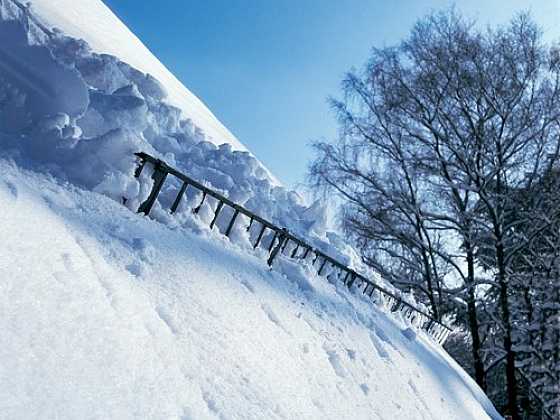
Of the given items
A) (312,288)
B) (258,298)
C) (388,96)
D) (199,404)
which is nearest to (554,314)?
(388,96)

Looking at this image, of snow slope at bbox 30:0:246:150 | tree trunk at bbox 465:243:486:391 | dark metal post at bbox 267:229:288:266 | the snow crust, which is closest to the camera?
the snow crust

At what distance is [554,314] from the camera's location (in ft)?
41.7

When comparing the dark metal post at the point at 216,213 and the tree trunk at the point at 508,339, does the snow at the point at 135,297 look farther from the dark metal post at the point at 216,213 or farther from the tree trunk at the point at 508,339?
the tree trunk at the point at 508,339

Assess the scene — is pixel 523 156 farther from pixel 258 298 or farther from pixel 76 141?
pixel 76 141

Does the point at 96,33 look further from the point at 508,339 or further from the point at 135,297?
the point at 508,339

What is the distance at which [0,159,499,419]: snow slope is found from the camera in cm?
162

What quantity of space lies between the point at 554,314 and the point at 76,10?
1469cm

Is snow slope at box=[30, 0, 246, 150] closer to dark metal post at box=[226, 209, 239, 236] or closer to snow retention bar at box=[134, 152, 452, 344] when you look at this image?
snow retention bar at box=[134, 152, 452, 344]

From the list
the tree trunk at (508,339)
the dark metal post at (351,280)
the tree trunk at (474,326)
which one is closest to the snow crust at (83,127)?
the dark metal post at (351,280)

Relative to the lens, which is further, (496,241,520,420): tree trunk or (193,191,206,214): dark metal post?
(496,241,520,420): tree trunk

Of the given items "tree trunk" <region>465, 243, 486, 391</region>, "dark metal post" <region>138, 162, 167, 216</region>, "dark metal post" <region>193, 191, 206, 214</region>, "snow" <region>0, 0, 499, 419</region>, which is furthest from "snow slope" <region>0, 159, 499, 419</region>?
"tree trunk" <region>465, 243, 486, 391</region>

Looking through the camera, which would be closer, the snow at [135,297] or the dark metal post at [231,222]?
the snow at [135,297]

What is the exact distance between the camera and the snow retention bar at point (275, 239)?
10.8ft

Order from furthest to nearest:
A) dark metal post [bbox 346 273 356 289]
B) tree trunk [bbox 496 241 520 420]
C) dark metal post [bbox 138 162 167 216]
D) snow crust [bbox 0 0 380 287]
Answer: tree trunk [bbox 496 241 520 420] → dark metal post [bbox 346 273 356 289] → dark metal post [bbox 138 162 167 216] → snow crust [bbox 0 0 380 287]
